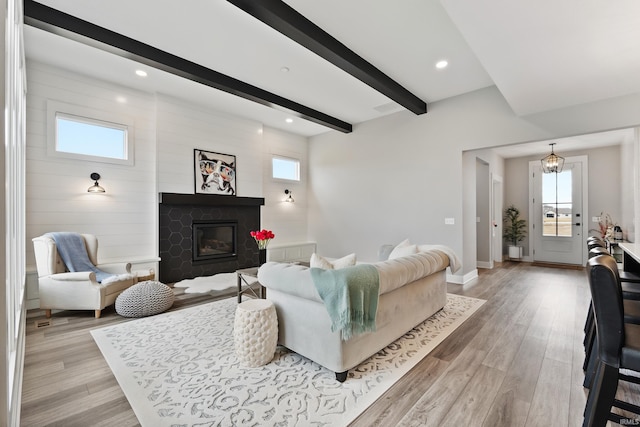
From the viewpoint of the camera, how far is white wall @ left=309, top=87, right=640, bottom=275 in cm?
407

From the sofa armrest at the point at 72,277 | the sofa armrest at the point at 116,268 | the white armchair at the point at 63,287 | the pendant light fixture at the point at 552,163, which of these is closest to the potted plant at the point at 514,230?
the pendant light fixture at the point at 552,163

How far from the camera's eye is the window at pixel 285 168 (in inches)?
269

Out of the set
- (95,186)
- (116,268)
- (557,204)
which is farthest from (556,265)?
(95,186)

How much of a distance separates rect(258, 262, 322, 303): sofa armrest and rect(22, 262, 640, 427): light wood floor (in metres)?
0.84

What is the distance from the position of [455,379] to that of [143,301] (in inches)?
130

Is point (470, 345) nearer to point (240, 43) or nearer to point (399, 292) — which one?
point (399, 292)

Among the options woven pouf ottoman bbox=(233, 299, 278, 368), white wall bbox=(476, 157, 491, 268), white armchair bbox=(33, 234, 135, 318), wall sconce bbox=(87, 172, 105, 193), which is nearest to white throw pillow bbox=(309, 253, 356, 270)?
woven pouf ottoman bbox=(233, 299, 278, 368)

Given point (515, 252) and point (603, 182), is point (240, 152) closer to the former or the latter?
point (515, 252)

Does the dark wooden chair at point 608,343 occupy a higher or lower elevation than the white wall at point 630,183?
lower

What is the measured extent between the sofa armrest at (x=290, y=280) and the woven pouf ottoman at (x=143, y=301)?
1.72 meters

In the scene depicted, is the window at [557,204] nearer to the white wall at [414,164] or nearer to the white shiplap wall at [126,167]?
the white wall at [414,164]

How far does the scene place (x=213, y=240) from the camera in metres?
5.68

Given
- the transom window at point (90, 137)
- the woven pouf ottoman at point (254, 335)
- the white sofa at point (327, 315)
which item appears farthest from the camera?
the transom window at point (90, 137)

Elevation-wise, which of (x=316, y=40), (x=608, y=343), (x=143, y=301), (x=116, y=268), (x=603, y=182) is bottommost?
(x=143, y=301)
